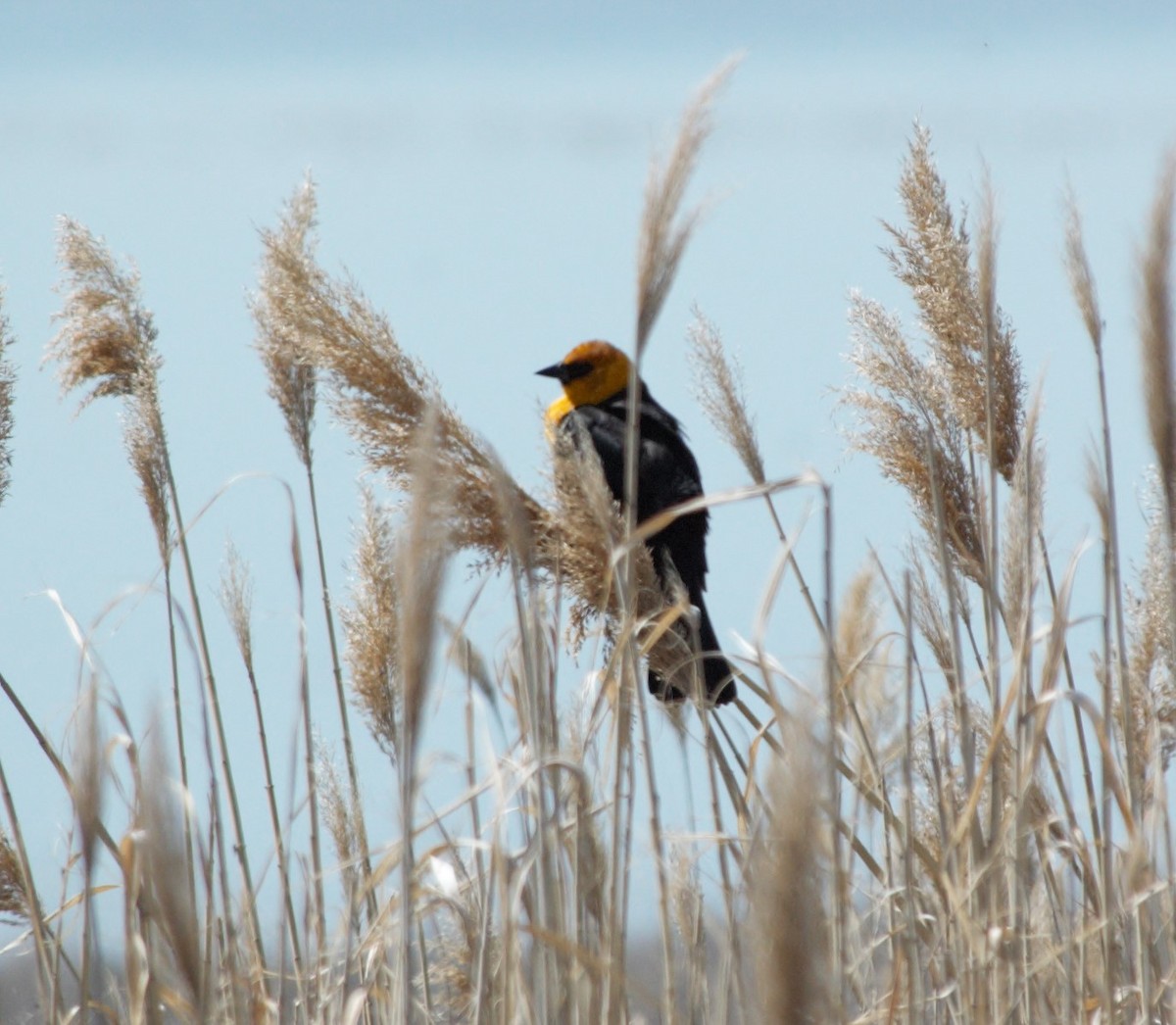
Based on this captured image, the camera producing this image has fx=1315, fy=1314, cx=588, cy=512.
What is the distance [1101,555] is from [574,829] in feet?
2.45

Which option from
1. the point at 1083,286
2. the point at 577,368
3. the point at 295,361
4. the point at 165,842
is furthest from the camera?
the point at 577,368

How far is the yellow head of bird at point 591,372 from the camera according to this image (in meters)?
4.87

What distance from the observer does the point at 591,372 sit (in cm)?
489

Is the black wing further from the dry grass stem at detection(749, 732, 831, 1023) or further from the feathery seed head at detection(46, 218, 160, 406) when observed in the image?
the dry grass stem at detection(749, 732, 831, 1023)

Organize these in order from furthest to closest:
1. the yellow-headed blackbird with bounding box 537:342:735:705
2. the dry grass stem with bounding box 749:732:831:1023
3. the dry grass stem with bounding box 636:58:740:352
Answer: the yellow-headed blackbird with bounding box 537:342:735:705
the dry grass stem with bounding box 636:58:740:352
the dry grass stem with bounding box 749:732:831:1023

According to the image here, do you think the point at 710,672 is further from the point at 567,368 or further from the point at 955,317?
the point at 567,368

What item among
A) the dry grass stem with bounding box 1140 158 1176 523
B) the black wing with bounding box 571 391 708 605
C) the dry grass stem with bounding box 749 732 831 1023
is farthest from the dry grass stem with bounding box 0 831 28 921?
the black wing with bounding box 571 391 708 605

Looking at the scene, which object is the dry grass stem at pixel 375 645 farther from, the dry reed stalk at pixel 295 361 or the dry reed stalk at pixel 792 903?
the dry reed stalk at pixel 792 903

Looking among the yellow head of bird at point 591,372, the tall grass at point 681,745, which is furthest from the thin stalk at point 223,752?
the yellow head of bird at point 591,372

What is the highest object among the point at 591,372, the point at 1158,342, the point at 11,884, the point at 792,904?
the point at 591,372

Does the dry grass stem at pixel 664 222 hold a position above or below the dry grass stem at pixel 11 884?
above

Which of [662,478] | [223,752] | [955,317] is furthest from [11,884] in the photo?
[662,478]

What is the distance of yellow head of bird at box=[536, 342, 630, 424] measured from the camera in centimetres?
487

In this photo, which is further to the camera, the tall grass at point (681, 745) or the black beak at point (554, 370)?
the black beak at point (554, 370)
